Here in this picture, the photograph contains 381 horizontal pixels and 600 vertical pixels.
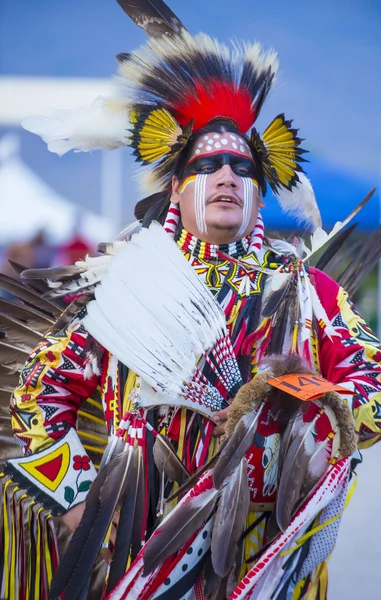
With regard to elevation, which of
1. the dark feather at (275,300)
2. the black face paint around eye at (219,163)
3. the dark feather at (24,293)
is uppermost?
the black face paint around eye at (219,163)

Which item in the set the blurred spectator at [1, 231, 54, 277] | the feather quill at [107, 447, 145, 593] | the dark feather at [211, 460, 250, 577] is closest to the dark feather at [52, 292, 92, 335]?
the feather quill at [107, 447, 145, 593]

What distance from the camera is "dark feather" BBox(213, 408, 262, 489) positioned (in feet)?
5.97

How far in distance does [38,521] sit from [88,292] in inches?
25.5

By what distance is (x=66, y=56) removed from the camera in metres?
4.87

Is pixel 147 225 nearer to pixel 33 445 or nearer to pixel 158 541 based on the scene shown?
pixel 33 445

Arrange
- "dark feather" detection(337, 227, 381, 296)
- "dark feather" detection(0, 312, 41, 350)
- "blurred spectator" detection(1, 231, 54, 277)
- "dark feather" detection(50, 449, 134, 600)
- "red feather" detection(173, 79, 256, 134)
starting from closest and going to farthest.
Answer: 1. "dark feather" detection(50, 449, 134, 600)
2. "red feather" detection(173, 79, 256, 134)
3. "dark feather" detection(337, 227, 381, 296)
4. "dark feather" detection(0, 312, 41, 350)
5. "blurred spectator" detection(1, 231, 54, 277)

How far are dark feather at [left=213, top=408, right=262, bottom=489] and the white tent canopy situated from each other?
10.4ft

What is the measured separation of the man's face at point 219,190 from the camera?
7.38ft

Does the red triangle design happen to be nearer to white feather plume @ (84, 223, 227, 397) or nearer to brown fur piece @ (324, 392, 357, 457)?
white feather plume @ (84, 223, 227, 397)

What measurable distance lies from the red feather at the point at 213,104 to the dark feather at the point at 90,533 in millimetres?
1036

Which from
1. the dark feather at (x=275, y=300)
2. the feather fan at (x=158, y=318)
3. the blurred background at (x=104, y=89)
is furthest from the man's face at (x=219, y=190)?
the blurred background at (x=104, y=89)

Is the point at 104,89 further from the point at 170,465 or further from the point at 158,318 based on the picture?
the point at 170,465

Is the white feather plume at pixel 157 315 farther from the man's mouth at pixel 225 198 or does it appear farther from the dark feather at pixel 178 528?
the dark feather at pixel 178 528

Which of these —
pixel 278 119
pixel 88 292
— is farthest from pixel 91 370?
pixel 278 119
